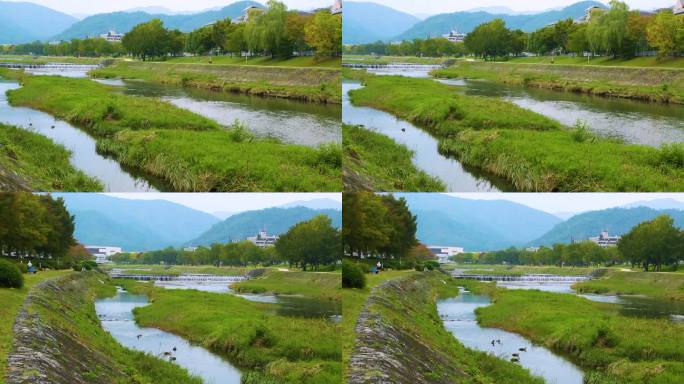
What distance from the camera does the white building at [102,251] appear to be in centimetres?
1278

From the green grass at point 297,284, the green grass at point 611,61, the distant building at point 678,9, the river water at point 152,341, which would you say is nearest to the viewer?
the river water at point 152,341

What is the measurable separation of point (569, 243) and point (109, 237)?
10.4m

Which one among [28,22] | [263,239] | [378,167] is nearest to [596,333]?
[378,167]

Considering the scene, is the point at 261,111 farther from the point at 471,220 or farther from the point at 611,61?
the point at 611,61

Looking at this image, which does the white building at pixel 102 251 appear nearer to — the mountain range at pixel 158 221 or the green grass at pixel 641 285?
the mountain range at pixel 158 221

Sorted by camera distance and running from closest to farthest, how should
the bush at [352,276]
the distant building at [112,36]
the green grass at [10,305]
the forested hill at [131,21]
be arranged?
the green grass at [10,305]
the bush at [352,276]
the forested hill at [131,21]
the distant building at [112,36]

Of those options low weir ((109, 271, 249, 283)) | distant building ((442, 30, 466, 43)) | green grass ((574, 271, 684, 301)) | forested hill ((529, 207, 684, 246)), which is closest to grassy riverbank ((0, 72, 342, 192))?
low weir ((109, 271, 249, 283))

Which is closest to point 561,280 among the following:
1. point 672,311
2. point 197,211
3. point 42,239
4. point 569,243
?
point 569,243

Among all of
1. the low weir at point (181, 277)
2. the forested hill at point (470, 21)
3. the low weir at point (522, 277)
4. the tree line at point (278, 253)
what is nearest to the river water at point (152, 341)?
the low weir at point (181, 277)

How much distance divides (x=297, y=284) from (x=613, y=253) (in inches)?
317

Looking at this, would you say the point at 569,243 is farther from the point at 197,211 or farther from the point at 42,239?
the point at 42,239

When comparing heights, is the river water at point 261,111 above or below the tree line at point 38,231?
above

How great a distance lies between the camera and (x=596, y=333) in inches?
547

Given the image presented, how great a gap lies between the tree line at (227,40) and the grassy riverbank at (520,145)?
2085 millimetres
